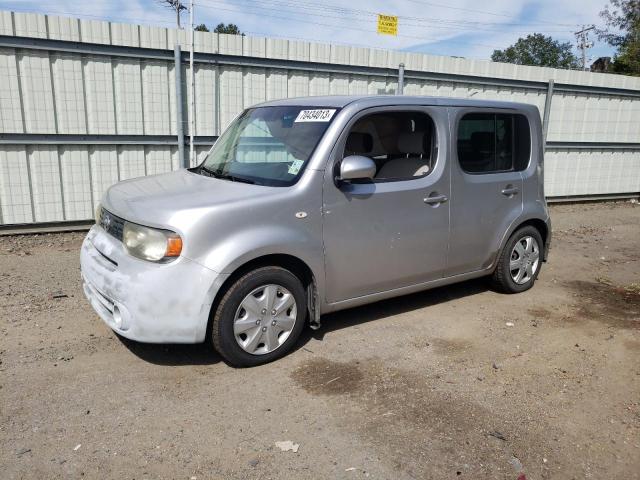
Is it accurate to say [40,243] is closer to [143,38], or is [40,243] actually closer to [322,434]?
[143,38]

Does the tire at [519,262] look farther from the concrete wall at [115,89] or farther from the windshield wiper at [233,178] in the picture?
the concrete wall at [115,89]

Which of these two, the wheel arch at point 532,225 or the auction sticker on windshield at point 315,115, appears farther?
the wheel arch at point 532,225

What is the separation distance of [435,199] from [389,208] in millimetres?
530

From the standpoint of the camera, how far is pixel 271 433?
10.1 ft

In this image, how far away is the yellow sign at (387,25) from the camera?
9820mm

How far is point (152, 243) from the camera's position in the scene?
11.4ft

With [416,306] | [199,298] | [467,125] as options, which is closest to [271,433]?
[199,298]

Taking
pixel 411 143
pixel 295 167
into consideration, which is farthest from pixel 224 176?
pixel 411 143

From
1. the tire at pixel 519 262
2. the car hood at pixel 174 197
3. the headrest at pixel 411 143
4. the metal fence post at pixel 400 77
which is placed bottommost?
Result: the tire at pixel 519 262

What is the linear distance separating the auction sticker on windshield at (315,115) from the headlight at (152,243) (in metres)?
1.49

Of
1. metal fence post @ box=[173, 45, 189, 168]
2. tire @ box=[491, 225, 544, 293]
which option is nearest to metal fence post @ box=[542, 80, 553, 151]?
tire @ box=[491, 225, 544, 293]

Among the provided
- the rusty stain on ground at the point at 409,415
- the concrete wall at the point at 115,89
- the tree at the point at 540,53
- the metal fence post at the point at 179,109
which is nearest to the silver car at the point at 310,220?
the rusty stain on ground at the point at 409,415

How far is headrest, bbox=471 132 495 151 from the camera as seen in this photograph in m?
4.93

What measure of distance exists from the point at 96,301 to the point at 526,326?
3635 millimetres
